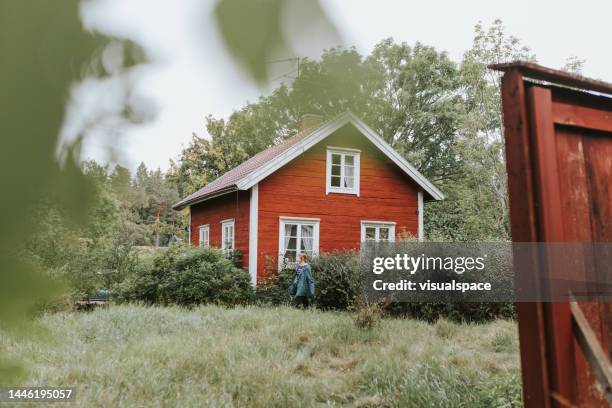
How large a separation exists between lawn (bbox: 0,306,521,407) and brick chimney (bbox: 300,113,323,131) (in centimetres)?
260

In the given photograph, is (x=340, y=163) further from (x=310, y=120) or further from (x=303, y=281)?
(x=303, y=281)

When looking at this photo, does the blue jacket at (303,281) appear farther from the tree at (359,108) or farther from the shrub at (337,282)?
the tree at (359,108)

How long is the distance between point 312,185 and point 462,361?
14.2ft

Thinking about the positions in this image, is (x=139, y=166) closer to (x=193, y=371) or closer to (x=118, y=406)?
(x=118, y=406)

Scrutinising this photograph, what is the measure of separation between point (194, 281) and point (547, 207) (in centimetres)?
659

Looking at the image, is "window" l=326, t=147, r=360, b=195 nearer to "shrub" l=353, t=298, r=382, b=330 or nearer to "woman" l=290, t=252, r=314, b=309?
"shrub" l=353, t=298, r=382, b=330

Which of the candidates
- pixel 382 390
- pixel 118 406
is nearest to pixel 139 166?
pixel 118 406

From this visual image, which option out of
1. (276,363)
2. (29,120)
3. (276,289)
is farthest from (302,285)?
(29,120)

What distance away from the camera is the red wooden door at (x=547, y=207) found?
1221 mm

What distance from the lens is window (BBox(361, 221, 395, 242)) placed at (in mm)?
8539

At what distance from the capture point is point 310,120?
0.38 metres

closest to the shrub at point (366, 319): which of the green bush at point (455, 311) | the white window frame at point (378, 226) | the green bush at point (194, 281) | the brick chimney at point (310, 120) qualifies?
the green bush at point (455, 311)

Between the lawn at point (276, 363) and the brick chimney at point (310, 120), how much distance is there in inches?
102

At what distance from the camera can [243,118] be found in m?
0.37
